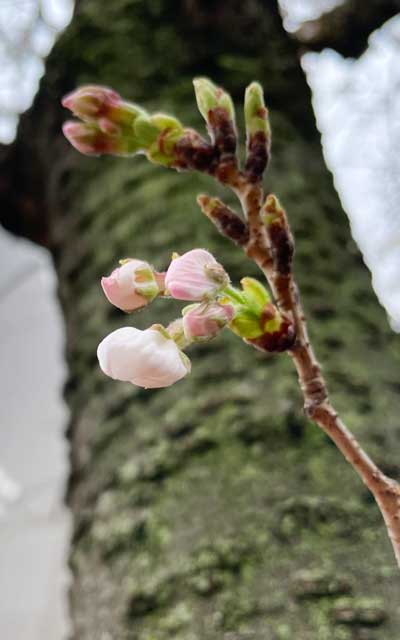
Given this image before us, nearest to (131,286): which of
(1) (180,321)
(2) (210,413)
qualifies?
(1) (180,321)

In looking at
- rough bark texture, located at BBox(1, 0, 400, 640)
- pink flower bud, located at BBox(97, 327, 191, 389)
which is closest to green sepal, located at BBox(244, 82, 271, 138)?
pink flower bud, located at BBox(97, 327, 191, 389)

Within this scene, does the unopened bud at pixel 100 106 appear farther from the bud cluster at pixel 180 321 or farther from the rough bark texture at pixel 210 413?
the rough bark texture at pixel 210 413

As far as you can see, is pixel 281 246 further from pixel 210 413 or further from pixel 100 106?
pixel 210 413

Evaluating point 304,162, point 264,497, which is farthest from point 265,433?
point 304,162

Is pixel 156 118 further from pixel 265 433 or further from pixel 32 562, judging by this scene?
pixel 32 562

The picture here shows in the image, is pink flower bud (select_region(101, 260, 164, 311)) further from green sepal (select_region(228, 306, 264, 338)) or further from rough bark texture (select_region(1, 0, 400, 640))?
rough bark texture (select_region(1, 0, 400, 640))

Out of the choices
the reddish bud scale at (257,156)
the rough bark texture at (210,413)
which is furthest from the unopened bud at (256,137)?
the rough bark texture at (210,413)
